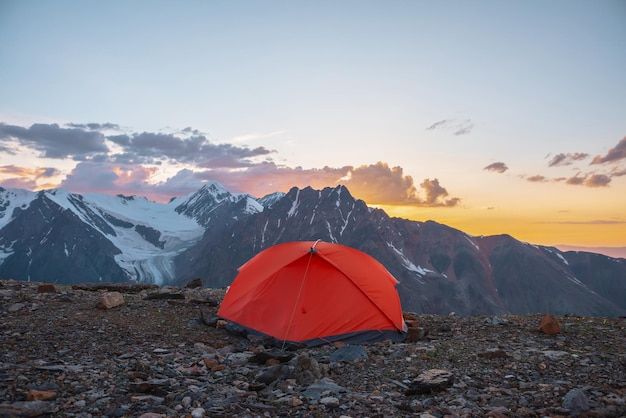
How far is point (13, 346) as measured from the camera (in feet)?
30.5

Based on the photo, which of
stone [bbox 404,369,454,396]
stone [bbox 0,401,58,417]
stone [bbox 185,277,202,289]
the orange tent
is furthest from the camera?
stone [bbox 185,277,202,289]

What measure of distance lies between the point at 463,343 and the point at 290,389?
18.5 feet

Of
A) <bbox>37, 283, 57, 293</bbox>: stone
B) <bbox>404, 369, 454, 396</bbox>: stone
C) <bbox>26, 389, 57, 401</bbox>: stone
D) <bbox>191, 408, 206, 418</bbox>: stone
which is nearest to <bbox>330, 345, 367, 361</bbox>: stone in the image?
<bbox>404, 369, 454, 396</bbox>: stone

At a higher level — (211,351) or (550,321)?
(550,321)

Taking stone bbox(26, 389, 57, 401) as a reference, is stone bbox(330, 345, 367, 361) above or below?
below

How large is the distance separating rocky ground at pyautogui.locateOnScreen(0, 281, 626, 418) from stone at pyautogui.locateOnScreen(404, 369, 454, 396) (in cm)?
2

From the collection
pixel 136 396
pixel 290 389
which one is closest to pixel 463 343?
pixel 290 389

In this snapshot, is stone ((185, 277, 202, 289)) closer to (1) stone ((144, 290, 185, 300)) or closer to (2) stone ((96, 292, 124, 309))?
(1) stone ((144, 290, 185, 300))

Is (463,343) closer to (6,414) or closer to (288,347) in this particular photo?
(288,347)

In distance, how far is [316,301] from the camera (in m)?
12.5

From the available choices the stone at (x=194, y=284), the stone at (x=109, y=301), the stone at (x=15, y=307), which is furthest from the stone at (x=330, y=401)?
the stone at (x=194, y=284)

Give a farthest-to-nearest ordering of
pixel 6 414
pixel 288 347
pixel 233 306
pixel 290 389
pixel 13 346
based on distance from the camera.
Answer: pixel 233 306, pixel 288 347, pixel 13 346, pixel 290 389, pixel 6 414

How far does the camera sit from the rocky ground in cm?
643

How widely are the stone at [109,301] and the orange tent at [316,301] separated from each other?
3604mm
